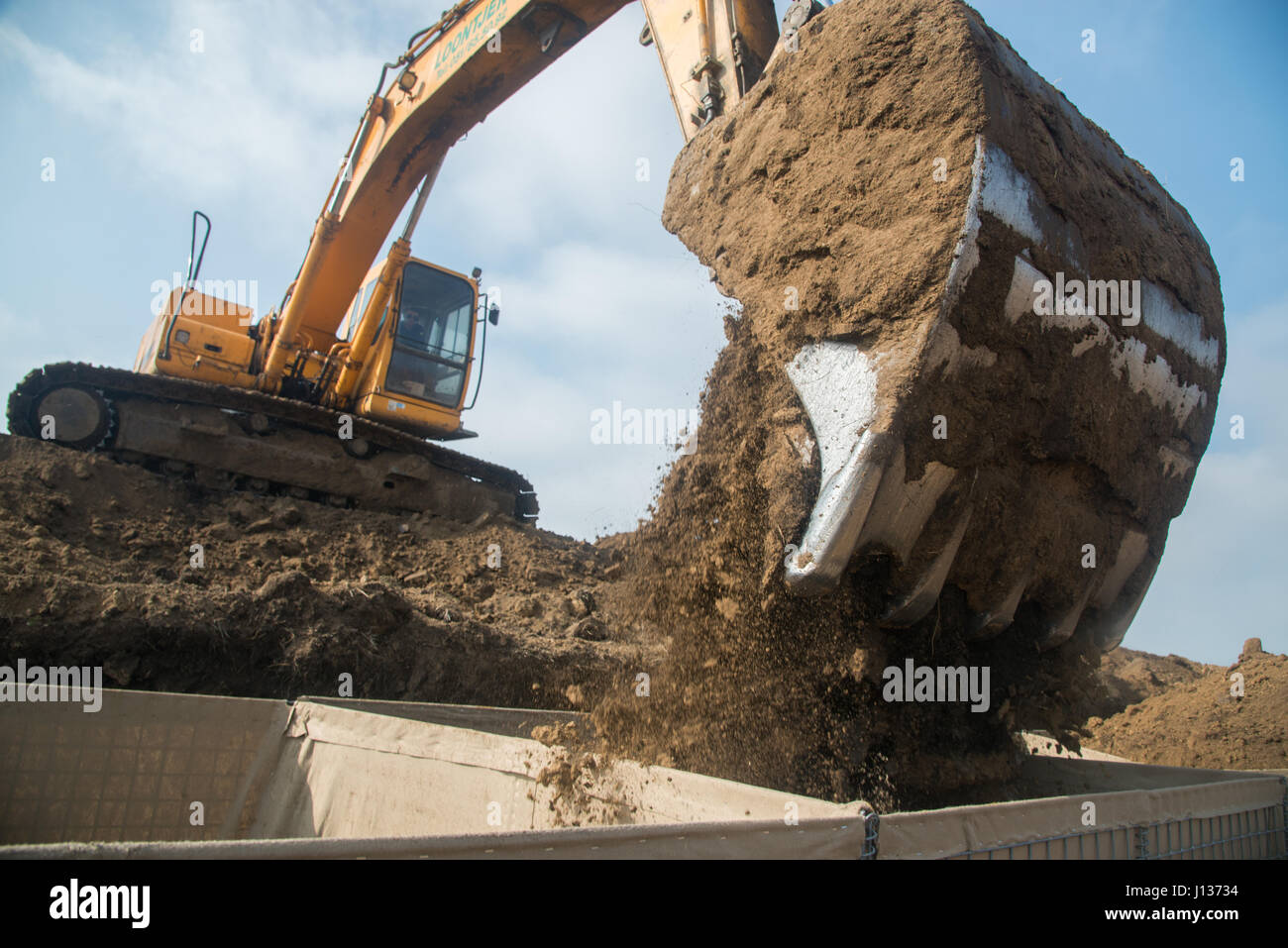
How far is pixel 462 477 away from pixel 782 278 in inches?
246

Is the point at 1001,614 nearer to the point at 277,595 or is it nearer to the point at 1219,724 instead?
the point at 1219,724

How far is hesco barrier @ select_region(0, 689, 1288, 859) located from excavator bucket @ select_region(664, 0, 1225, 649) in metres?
0.71

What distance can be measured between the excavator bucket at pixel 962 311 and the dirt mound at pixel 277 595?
1.31 meters

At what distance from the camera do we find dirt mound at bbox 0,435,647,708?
4371 mm

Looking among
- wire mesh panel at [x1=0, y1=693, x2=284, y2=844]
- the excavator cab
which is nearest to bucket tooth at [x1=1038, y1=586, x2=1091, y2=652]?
wire mesh panel at [x1=0, y1=693, x2=284, y2=844]

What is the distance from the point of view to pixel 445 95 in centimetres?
627

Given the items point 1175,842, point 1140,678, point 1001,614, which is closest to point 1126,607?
point 1001,614

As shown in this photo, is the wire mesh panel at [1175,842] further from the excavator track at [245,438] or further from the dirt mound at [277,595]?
the excavator track at [245,438]

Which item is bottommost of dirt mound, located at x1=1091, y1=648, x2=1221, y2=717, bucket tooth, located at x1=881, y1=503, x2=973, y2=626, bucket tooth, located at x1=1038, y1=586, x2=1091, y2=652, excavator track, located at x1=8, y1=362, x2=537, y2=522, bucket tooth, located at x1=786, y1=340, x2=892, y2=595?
dirt mound, located at x1=1091, y1=648, x2=1221, y2=717

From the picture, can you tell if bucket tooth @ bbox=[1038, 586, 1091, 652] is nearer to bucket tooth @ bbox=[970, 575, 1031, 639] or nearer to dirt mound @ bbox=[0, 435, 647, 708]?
bucket tooth @ bbox=[970, 575, 1031, 639]

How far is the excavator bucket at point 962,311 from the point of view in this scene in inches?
87.4

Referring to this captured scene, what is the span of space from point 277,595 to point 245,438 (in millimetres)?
2971

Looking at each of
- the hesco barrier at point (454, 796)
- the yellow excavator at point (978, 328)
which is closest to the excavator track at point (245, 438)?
the hesco barrier at point (454, 796)
